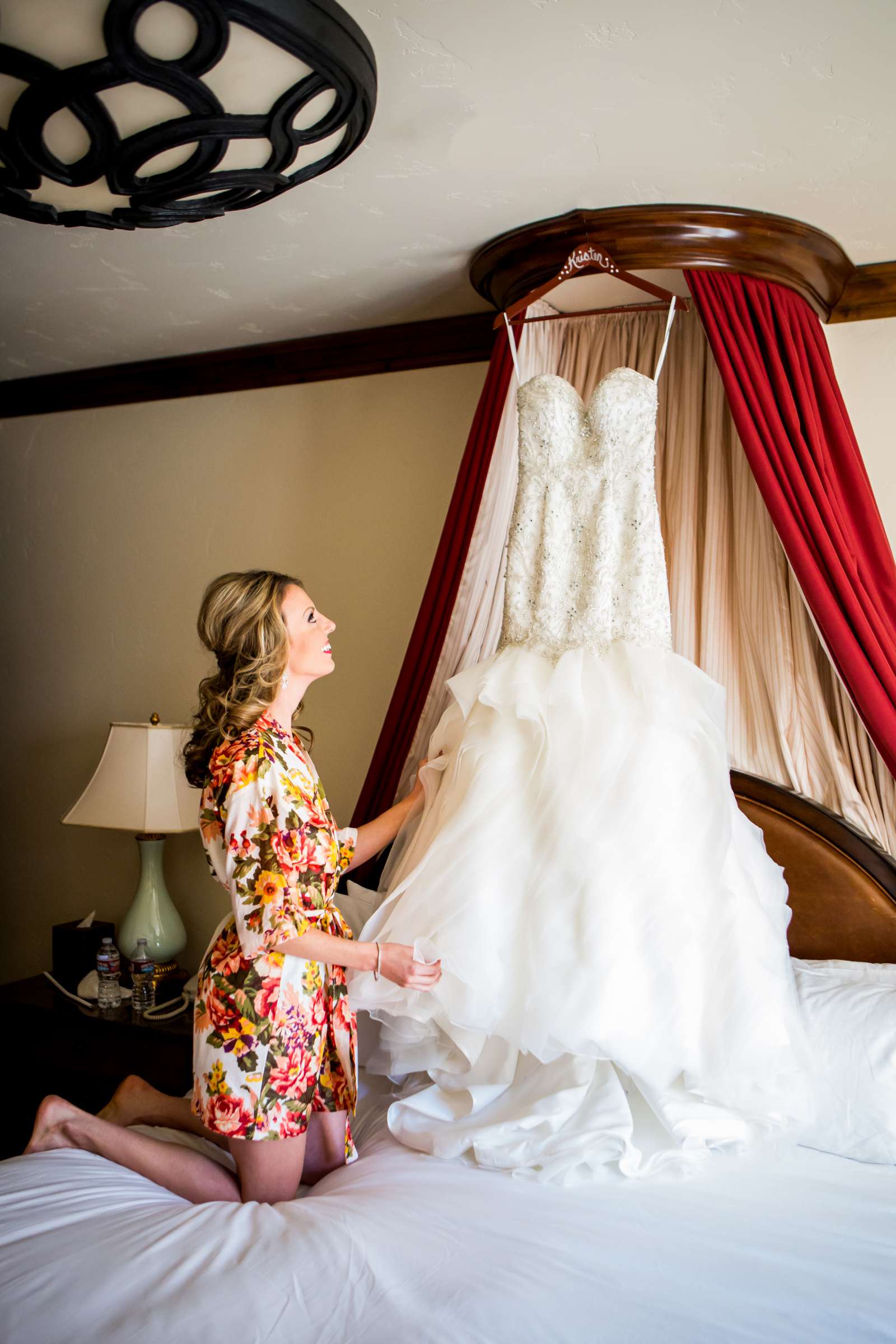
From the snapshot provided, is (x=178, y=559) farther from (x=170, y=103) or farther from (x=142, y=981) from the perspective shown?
(x=170, y=103)

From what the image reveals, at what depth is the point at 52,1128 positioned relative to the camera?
1812 mm

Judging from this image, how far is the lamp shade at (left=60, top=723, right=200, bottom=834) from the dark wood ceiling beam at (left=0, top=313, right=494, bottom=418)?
4.02 feet

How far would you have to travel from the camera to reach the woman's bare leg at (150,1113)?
204 centimetres

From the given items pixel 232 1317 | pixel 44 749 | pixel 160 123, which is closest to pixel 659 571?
pixel 160 123

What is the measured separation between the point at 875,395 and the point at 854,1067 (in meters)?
1.59

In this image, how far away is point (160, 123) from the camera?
1.63m

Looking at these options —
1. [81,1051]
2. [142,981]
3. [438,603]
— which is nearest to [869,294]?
[438,603]

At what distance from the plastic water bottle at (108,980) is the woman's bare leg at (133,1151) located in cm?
133

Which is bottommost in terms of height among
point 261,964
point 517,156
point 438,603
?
point 261,964

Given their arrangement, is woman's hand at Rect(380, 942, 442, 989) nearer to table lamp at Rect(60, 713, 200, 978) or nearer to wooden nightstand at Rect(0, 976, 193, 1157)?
wooden nightstand at Rect(0, 976, 193, 1157)

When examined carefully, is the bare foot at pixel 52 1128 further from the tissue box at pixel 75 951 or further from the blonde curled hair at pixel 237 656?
the tissue box at pixel 75 951

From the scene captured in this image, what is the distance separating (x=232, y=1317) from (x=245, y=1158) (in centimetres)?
50

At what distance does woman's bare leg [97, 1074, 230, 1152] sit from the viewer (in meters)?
2.04

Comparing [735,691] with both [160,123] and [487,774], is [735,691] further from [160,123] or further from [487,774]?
[160,123]
